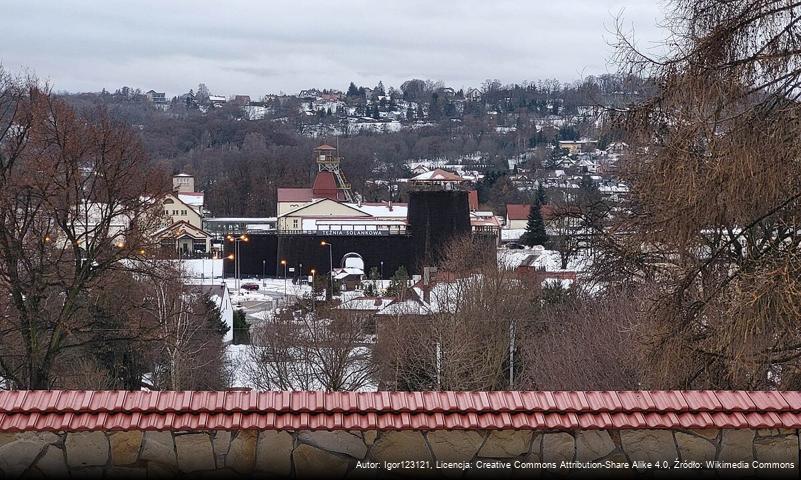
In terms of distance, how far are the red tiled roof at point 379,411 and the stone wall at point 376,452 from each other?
0.06 m

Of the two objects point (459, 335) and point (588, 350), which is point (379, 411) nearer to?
point (588, 350)

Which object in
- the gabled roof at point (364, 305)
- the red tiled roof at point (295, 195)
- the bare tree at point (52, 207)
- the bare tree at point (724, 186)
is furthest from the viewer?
the red tiled roof at point (295, 195)

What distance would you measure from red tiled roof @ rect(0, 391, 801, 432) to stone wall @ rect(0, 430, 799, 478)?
0.06m

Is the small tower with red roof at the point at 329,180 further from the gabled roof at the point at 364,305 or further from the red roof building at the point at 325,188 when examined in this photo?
the gabled roof at the point at 364,305

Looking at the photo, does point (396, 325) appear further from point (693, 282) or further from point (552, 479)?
point (552, 479)

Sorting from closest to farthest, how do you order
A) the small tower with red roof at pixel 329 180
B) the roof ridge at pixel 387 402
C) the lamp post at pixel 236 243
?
the roof ridge at pixel 387 402 → the lamp post at pixel 236 243 → the small tower with red roof at pixel 329 180

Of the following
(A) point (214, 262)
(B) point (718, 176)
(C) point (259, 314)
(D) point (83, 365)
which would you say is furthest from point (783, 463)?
(A) point (214, 262)

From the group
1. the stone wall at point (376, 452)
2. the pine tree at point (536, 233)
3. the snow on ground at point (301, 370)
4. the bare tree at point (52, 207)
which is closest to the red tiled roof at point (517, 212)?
the pine tree at point (536, 233)

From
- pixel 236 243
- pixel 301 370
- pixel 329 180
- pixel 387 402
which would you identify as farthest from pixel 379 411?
pixel 329 180

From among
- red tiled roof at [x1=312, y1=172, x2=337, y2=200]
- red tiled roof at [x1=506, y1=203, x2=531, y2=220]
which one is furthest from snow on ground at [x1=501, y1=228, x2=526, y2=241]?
red tiled roof at [x1=312, y1=172, x2=337, y2=200]

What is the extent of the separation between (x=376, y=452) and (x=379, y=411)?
242 millimetres

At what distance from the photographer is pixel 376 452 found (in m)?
6.05

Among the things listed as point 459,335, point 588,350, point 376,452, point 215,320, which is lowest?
point 215,320

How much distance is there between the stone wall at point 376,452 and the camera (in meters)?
5.89
